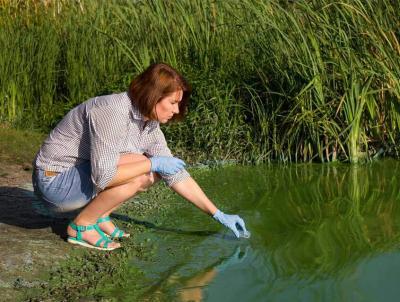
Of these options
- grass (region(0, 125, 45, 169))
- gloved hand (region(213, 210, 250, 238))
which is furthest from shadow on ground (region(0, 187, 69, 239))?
grass (region(0, 125, 45, 169))

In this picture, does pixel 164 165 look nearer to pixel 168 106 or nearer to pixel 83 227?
pixel 168 106

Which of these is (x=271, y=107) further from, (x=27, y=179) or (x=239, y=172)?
(x=27, y=179)

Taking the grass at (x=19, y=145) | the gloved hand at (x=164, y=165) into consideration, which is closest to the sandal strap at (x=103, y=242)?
the gloved hand at (x=164, y=165)

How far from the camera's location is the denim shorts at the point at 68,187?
426cm

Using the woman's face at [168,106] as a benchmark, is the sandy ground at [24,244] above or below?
below

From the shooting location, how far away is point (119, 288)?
3.78 meters

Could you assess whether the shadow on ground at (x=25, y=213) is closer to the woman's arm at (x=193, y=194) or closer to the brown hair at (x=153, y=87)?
the woman's arm at (x=193, y=194)

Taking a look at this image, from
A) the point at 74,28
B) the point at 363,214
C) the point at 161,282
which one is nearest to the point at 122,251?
the point at 161,282

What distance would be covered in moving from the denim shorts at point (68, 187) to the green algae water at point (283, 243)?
0.45 metres

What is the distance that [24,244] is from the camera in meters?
4.31

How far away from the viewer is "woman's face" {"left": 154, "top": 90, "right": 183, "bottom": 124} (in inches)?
162

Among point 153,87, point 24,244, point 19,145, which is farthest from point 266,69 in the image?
point 24,244

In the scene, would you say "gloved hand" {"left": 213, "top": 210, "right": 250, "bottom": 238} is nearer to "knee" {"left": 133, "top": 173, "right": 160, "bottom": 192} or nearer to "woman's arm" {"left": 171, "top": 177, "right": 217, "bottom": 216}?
"woman's arm" {"left": 171, "top": 177, "right": 217, "bottom": 216}

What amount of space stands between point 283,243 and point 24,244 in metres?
1.41
